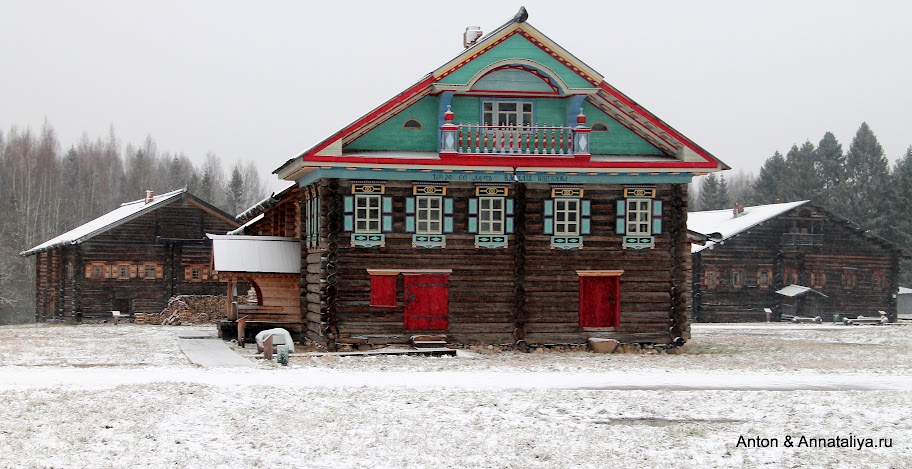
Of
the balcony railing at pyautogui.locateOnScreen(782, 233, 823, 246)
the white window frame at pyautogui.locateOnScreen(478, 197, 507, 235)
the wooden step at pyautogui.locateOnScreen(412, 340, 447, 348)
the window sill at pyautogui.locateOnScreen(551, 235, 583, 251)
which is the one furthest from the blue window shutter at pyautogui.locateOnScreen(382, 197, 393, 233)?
the balcony railing at pyautogui.locateOnScreen(782, 233, 823, 246)

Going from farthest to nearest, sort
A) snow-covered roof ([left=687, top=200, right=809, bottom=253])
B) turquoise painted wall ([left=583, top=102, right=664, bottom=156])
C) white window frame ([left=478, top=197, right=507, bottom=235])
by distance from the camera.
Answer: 1. snow-covered roof ([left=687, top=200, right=809, bottom=253])
2. turquoise painted wall ([left=583, top=102, right=664, bottom=156])
3. white window frame ([left=478, top=197, right=507, bottom=235])

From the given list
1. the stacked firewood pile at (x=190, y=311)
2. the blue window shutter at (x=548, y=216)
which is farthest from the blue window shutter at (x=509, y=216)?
the stacked firewood pile at (x=190, y=311)

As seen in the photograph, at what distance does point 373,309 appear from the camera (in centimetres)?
3150

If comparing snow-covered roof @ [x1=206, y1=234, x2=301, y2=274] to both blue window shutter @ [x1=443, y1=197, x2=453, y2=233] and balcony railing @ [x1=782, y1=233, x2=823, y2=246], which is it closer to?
blue window shutter @ [x1=443, y1=197, x2=453, y2=233]

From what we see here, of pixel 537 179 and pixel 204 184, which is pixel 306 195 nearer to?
pixel 537 179

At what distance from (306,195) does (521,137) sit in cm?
737

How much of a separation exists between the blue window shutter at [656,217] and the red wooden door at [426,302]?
262 inches

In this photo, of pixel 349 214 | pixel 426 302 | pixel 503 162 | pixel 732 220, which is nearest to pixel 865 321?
pixel 732 220

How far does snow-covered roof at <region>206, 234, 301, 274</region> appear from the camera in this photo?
108ft

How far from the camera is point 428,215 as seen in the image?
31.7 meters

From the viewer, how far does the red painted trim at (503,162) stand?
30519 mm

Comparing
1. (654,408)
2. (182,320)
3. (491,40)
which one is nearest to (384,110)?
(491,40)

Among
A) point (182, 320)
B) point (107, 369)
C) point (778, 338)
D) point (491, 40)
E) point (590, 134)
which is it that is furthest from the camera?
point (182, 320)

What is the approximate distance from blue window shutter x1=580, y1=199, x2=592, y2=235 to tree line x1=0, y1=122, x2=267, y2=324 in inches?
1944
